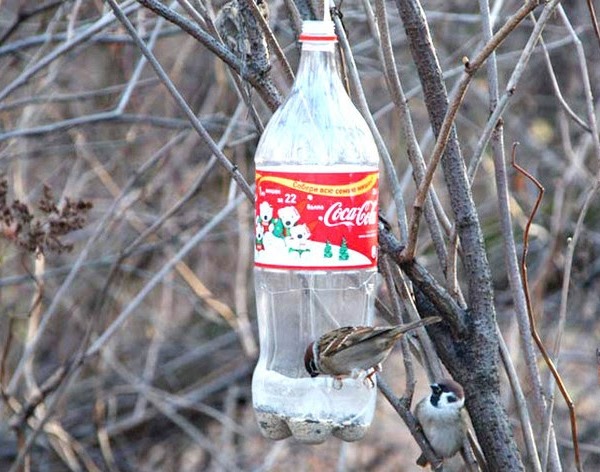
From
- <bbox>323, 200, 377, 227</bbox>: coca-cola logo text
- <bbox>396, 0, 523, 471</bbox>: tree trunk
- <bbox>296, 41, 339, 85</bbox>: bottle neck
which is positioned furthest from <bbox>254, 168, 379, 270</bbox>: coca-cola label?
<bbox>296, 41, 339, 85</bbox>: bottle neck

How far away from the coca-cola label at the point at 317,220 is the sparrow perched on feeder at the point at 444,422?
46cm

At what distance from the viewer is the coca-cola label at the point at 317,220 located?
247 cm

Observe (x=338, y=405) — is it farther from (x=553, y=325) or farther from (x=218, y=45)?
(x=553, y=325)

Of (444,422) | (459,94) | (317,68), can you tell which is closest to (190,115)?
(317,68)

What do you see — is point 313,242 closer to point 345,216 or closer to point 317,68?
point 345,216

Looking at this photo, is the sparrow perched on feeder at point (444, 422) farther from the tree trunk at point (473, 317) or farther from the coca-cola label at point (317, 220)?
the coca-cola label at point (317, 220)

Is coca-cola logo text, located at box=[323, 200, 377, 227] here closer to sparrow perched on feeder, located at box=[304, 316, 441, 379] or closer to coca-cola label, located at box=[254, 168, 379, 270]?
coca-cola label, located at box=[254, 168, 379, 270]

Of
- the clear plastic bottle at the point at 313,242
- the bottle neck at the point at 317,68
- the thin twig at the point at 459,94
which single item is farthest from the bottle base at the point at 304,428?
the bottle neck at the point at 317,68

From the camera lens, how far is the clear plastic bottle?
8.13 feet

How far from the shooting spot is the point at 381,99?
7.12 m

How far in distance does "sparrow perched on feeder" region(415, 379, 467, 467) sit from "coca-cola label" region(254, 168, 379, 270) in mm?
462

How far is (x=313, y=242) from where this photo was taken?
2.48 meters

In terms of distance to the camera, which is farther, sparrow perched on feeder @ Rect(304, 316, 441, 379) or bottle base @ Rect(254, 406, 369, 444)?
bottle base @ Rect(254, 406, 369, 444)

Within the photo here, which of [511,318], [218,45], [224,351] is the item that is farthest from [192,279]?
[218,45]
